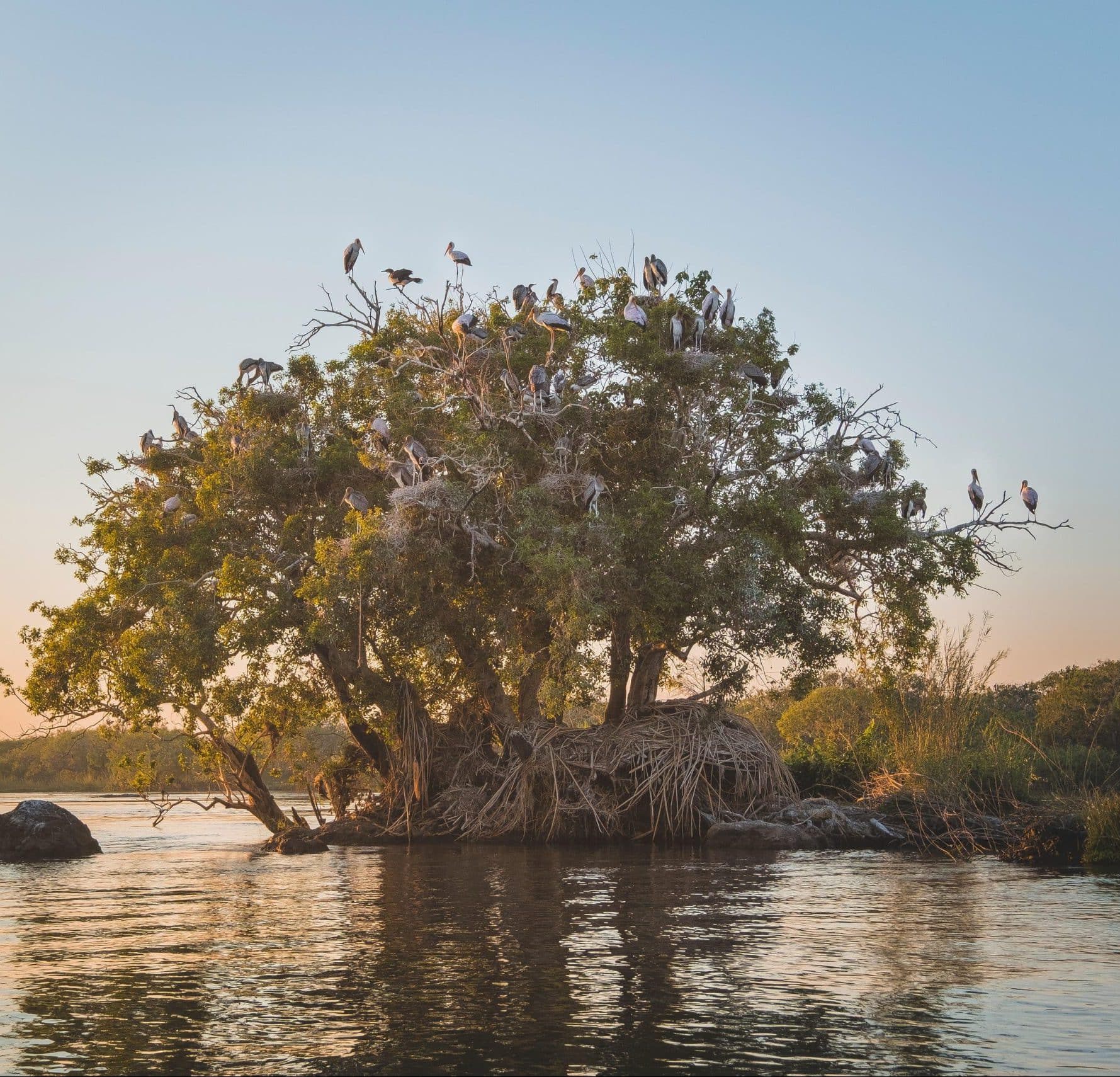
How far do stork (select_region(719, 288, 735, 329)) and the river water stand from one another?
10.0 metres

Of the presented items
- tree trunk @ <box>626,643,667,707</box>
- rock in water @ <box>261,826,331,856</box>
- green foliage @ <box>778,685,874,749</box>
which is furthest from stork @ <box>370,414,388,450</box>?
green foliage @ <box>778,685,874,749</box>

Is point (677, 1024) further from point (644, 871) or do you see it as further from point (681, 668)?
point (681, 668)

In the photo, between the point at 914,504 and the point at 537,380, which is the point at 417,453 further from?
the point at 914,504

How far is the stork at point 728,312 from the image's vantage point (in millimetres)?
22125

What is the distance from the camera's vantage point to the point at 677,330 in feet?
67.8

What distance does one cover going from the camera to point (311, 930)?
40.0 feet

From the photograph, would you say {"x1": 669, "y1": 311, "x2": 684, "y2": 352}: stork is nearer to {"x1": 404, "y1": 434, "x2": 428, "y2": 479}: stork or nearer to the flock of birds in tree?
the flock of birds in tree

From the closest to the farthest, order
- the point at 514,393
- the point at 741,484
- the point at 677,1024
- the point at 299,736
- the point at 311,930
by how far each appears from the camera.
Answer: the point at 677,1024 < the point at 311,930 < the point at 514,393 < the point at 741,484 < the point at 299,736

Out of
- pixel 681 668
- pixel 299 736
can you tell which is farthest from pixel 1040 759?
pixel 299 736

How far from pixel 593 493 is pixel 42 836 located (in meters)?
12.3

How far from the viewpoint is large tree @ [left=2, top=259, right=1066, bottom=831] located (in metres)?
20.1

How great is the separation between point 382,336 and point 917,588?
1137 centimetres

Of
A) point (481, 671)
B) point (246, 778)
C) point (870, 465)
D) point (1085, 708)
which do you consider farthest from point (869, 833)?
point (1085, 708)

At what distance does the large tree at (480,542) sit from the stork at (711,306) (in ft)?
1.73
